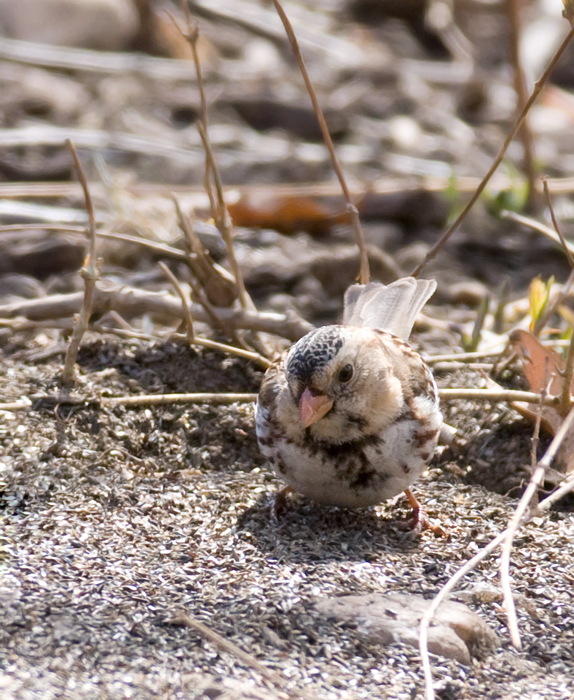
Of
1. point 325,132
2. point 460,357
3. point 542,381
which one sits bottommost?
point 460,357

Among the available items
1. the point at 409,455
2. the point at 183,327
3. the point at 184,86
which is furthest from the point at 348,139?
the point at 409,455

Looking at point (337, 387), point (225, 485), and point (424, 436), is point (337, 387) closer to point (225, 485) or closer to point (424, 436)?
point (424, 436)

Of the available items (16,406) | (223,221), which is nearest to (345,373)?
(223,221)

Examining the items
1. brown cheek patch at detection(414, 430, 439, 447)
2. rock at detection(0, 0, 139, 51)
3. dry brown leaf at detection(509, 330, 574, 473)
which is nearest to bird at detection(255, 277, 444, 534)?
brown cheek patch at detection(414, 430, 439, 447)

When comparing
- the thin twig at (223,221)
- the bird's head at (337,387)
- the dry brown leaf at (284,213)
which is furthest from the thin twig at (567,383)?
the dry brown leaf at (284,213)

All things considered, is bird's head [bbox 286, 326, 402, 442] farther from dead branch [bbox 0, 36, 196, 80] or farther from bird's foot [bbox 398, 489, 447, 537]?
dead branch [bbox 0, 36, 196, 80]

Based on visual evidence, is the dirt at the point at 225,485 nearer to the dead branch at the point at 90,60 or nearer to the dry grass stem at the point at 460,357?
the dry grass stem at the point at 460,357

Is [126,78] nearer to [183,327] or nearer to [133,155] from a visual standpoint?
[133,155]
